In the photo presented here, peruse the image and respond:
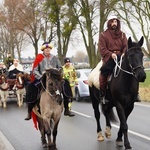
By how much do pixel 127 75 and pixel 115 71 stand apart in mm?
401

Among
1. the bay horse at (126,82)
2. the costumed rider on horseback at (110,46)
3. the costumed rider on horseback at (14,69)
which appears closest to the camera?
the bay horse at (126,82)

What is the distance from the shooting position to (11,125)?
11680mm

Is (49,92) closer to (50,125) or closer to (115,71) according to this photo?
(50,125)

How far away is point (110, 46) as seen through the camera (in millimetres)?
7992

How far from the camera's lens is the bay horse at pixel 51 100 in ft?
23.9

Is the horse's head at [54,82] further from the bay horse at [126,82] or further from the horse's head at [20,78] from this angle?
the horse's head at [20,78]

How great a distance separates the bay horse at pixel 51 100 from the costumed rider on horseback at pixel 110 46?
3.63ft

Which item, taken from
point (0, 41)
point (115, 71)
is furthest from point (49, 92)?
point (0, 41)

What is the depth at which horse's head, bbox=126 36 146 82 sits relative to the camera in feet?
21.9

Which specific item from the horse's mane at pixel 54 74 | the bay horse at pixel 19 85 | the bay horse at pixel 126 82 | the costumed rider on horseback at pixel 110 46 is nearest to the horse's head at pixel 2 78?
the bay horse at pixel 19 85

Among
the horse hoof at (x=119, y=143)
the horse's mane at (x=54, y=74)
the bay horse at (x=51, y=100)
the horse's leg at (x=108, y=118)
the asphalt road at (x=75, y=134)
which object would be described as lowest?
the asphalt road at (x=75, y=134)

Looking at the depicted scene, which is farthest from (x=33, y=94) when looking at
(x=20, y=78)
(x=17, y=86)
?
(x=17, y=86)

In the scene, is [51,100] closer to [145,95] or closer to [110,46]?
[110,46]

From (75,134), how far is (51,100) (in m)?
2.42
